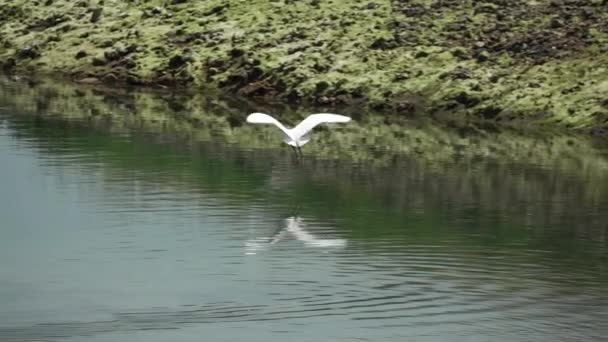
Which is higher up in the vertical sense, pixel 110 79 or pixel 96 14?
pixel 96 14

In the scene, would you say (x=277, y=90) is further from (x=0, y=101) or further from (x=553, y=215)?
(x=553, y=215)

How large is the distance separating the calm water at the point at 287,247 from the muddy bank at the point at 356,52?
8.45 metres

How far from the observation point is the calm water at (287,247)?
30.3 meters

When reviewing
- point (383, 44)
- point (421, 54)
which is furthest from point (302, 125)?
point (383, 44)

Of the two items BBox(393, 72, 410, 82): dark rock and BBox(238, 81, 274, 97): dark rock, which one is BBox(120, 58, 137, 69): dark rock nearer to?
BBox(238, 81, 274, 97): dark rock

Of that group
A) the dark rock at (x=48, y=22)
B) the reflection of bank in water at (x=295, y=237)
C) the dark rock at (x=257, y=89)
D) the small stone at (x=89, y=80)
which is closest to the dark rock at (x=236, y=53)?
the dark rock at (x=257, y=89)

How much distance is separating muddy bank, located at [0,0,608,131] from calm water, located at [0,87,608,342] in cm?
845

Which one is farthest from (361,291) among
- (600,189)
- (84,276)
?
(600,189)

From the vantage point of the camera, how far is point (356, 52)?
208 ft

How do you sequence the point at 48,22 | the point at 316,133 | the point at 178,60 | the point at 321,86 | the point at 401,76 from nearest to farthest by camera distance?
the point at 316,133 → the point at 401,76 → the point at 321,86 → the point at 178,60 → the point at 48,22

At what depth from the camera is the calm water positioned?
30.3 m

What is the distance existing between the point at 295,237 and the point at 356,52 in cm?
2589

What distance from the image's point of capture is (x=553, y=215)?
1652 inches

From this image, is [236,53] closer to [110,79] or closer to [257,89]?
[257,89]
